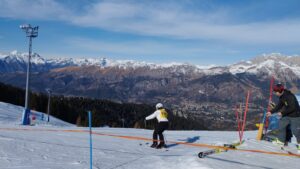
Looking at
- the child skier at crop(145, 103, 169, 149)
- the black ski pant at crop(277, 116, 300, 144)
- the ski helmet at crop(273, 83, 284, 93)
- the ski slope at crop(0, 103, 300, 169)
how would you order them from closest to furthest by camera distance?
the ski slope at crop(0, 103, 300, 169), the black ski pant at crop(277, 116, 300, 144), the ski helmet at crop(273, 83, 284, 93), the child skier at crop(145, 103, 169, 149)

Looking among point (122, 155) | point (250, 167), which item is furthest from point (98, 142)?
point (250, 167)

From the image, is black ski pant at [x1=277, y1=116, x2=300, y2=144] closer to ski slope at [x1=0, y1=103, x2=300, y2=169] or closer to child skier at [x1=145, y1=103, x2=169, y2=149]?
ski slope at [x1=0, y1=103, x2=300, y2=169]

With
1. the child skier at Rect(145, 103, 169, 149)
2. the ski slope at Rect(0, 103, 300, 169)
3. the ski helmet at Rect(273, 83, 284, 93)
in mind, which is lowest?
the ski slope at Rect(0, 103, 300, 169)

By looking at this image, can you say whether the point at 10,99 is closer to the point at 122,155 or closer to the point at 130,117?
the point at 130,117

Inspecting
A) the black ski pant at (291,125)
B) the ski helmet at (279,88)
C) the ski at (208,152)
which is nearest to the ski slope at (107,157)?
the ski at (208,152)

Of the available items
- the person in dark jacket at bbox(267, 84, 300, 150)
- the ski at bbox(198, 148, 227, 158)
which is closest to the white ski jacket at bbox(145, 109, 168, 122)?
the ski at bbox(198, 148, 227, 158)

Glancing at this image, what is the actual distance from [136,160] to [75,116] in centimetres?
9619

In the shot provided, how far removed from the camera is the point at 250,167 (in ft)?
36.5

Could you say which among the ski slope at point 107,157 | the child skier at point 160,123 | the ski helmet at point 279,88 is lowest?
the ski slope at point 107,157

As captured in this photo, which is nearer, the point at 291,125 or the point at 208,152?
the point at 208,152

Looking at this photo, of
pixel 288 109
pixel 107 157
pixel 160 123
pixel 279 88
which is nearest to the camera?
pixel 107 157

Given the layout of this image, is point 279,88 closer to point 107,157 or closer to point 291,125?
point 291,125

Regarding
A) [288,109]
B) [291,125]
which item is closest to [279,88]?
[288,109]

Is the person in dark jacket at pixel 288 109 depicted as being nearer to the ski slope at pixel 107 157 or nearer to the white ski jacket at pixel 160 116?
the ski slope at pixel 107 157
